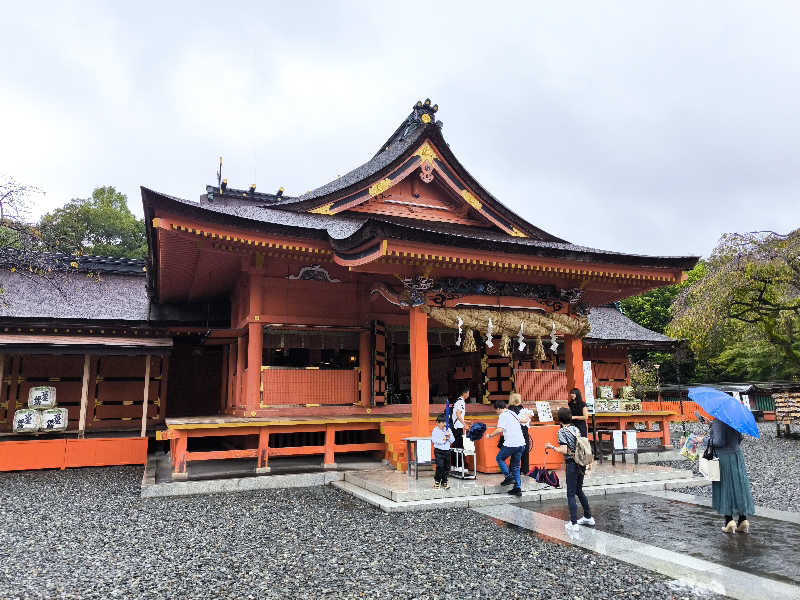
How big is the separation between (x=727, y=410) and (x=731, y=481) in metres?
0.95

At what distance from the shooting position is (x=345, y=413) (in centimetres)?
1188

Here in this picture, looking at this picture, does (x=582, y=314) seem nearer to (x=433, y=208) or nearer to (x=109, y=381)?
(x=433, y=208)

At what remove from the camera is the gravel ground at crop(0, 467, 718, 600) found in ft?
15.3

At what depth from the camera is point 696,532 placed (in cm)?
634

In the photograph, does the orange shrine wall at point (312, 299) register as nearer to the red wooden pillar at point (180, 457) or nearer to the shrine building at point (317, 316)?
the shrine building at point (317, 316)

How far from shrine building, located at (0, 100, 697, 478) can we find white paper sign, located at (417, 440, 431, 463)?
0.86m

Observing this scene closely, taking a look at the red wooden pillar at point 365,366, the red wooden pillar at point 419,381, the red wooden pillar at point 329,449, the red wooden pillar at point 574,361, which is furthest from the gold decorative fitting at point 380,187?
the red wooden pillar at point 329,449

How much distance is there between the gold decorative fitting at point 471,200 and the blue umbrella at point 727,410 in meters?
8.79

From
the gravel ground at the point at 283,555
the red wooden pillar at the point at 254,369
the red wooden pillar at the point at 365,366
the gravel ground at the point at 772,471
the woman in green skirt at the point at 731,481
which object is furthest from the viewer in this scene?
the red wooden pillar at the point at 365,366

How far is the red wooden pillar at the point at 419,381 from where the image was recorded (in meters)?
9.86

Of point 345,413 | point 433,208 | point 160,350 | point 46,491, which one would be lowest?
point 46,491

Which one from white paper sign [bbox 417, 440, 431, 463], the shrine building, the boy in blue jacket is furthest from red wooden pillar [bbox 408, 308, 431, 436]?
the boy in blue jacket

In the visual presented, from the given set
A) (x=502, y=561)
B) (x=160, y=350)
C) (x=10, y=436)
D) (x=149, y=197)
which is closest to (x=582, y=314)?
(x=502, y=561)

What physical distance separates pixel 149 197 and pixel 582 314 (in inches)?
373
